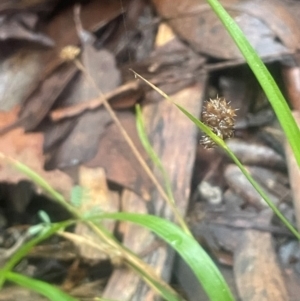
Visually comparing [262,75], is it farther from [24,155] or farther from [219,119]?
[24,155]

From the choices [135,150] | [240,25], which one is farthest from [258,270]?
[240,25]

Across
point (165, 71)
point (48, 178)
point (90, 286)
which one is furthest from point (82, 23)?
point (90, 286)

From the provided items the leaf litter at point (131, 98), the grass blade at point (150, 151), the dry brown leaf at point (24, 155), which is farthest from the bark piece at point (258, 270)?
the dry brown leaf at point (24, 155)

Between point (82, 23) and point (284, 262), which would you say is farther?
point (82, 23)

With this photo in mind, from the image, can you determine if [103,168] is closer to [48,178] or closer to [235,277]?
[48,178]

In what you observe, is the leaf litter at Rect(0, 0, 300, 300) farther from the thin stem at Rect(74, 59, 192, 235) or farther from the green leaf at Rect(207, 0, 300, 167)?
the green leaf at Rect(207, 0, 300, 167)
